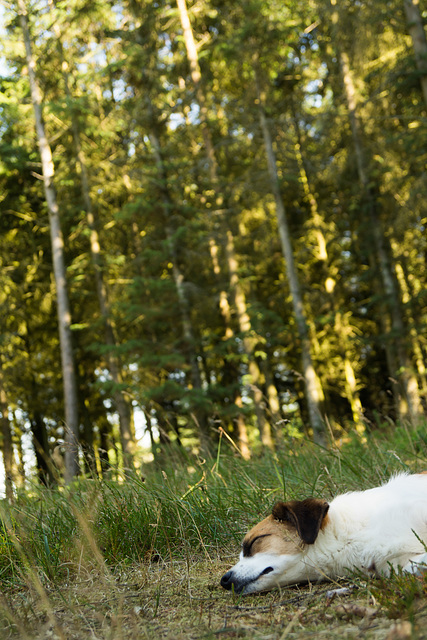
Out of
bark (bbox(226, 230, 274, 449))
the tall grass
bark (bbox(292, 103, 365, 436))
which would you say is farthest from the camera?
bark (bbox(292, 103, 365, 436))

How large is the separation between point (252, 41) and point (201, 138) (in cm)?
453

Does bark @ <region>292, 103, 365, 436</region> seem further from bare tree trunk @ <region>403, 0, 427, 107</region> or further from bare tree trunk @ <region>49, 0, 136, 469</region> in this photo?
bare tree trunk @ <region>49, 0, 136, 469</region>

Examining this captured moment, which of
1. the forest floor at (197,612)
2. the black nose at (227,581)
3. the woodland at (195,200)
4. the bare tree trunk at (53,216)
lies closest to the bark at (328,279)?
the woodland at (195,200)

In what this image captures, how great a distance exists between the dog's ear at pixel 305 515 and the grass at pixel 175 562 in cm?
31

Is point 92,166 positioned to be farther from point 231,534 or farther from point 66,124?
point 231,534

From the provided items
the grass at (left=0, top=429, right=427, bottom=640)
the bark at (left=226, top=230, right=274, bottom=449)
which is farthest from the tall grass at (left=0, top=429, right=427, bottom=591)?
the bark at (left=226, top=230, right=274, bottom=449)

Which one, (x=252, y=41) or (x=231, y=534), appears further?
(x=252, y=41)

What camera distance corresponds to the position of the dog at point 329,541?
10.2ft

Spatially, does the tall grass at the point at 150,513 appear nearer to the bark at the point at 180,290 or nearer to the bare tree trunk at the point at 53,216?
the bark at the point at 180,290

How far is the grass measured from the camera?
104 inches

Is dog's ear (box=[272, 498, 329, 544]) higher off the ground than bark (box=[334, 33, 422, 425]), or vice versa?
bark (box=[334, 33, 422, 425])

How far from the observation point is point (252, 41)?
71.3ft

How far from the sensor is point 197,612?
118 inches

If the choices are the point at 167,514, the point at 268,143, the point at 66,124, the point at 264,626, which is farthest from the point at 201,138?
the point at 264,626
